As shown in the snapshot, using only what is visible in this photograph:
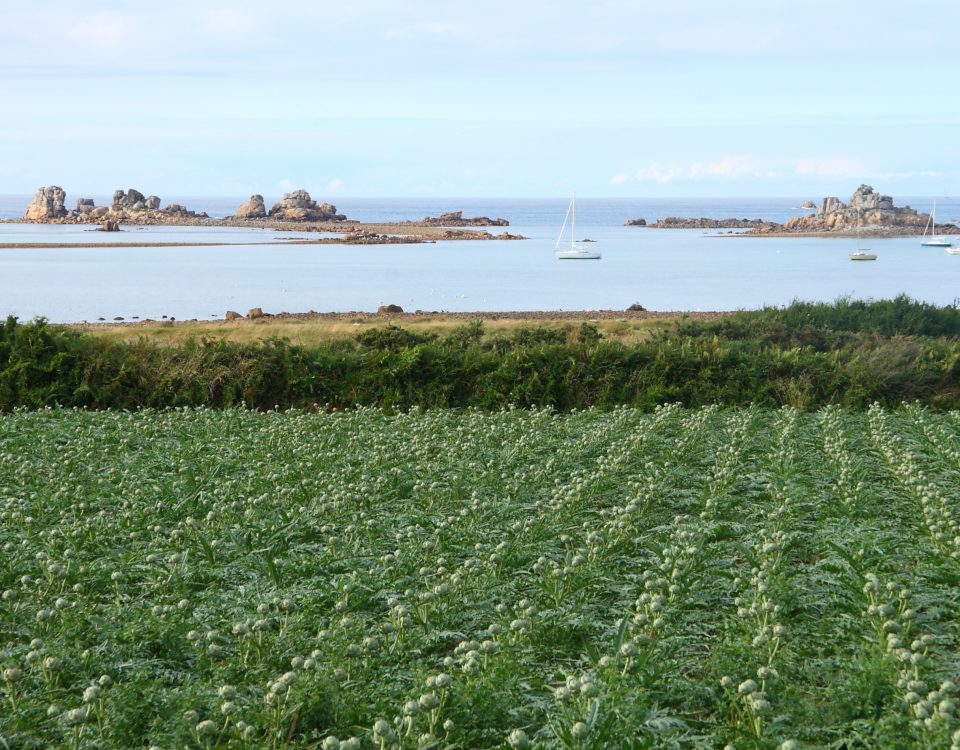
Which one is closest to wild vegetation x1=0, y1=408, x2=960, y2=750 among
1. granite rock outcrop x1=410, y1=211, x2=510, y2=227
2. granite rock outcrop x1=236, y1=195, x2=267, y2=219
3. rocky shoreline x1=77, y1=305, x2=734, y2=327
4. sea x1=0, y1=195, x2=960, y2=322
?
sea x1=0, y1=195, x2=960, y2=322

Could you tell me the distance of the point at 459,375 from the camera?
16.5 meters

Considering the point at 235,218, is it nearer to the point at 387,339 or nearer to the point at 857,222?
the point at 857,222

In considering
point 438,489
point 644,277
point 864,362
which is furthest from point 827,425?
point 644,277

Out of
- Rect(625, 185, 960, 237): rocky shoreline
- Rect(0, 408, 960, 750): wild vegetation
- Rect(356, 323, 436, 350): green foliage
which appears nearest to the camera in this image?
Rect(0, 408, 960, 750): wild vegetation

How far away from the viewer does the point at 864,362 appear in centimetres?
1636

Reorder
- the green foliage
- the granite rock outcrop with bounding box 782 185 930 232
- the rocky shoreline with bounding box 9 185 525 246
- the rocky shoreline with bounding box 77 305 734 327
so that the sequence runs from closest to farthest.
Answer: the green foliage, the rocky shoreline with bounding box 77 305 734 327, the granite rock outcrop with bounding box 782 185 930 232, the rocky shoreline with bounding box 9 185 525 246

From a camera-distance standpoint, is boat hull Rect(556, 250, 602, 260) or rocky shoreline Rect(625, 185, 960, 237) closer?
boat hull Rect(556, 250, 602, 260)

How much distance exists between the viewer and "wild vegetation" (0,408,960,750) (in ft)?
15.1

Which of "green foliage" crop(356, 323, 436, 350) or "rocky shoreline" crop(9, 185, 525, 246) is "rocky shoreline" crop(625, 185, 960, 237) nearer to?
"rocky shoreline" crop(9, 185, 525, 246)

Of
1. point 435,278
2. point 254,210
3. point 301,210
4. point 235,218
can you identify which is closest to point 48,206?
point 235,218

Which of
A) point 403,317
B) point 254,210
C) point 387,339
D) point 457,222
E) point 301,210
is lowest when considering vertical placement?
point 403,317

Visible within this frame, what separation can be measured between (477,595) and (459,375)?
408 inches

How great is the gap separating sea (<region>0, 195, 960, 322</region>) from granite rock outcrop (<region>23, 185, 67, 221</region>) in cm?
5700

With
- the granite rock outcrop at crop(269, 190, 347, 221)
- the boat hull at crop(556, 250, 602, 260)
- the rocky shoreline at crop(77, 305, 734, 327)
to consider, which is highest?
the granite rock outcrop at crop(269, 190, 347, 221)
